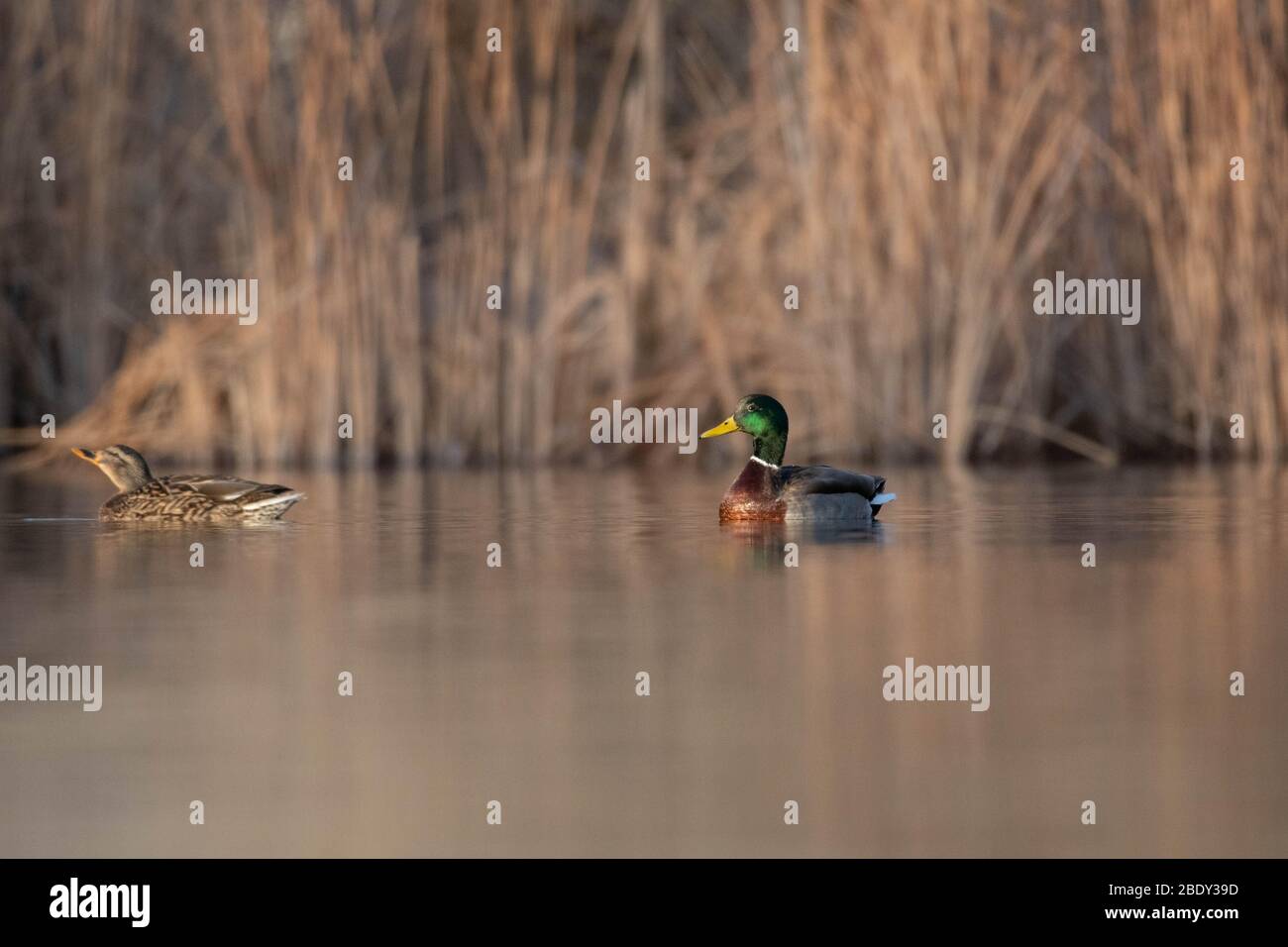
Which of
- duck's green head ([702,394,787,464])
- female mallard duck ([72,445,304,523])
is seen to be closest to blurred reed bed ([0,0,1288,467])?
duck's green head ([702,394,787,464])

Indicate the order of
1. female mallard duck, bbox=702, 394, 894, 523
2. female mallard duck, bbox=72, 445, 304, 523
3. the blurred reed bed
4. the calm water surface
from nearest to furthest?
the calm water surface → female mallard duck, bbox=702, 394, 894, 523 → female mallard duck, bbox=72, 445, 304, 523 → the blurred reed bed

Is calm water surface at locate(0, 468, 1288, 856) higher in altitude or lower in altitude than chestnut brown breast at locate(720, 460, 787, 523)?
lower

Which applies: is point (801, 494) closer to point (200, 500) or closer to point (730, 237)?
point (200, 500)

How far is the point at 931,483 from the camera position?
9750 mm

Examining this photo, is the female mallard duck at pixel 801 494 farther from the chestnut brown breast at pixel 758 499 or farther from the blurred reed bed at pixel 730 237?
the blurred reed bed at pixel 730 237

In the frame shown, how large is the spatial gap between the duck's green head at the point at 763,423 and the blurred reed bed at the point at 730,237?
2784 millimetres

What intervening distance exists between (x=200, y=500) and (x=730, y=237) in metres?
4.34

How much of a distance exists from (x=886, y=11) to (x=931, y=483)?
95.8 inches

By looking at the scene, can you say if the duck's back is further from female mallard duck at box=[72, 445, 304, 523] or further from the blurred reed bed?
the blurred reed bed

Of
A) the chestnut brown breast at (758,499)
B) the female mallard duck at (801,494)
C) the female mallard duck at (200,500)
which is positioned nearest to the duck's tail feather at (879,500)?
the female mallard duck at (801,494)

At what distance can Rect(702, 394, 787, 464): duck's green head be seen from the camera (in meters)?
8.13

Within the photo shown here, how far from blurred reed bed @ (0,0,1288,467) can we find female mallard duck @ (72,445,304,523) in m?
3.11

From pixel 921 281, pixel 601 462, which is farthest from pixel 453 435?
pixel 921 281

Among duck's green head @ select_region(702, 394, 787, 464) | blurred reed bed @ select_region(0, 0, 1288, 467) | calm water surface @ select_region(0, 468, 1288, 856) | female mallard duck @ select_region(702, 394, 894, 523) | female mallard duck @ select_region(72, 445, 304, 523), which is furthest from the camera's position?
blurred reed bed @ select_region(0, 0, 1288, 467)
